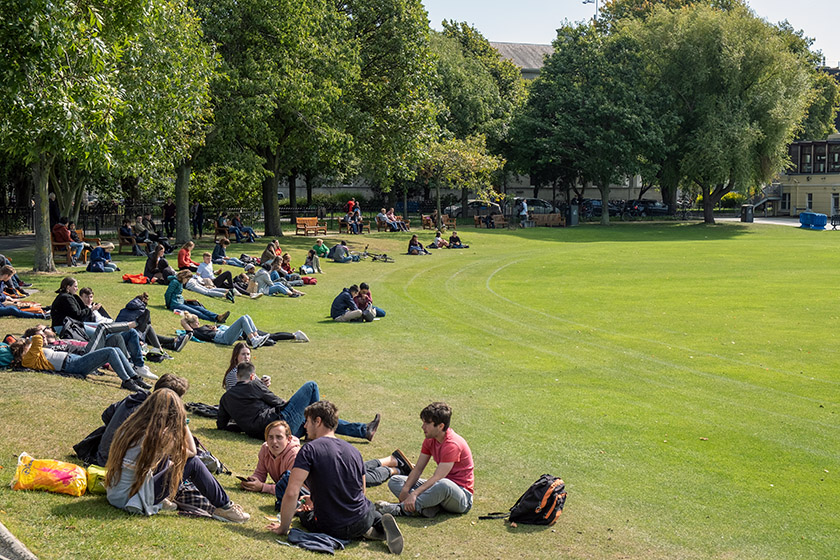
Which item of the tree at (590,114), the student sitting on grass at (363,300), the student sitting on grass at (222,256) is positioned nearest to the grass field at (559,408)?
the student sitting on grass at (363,300)

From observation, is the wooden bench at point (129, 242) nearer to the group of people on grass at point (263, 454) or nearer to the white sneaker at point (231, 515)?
the group of people on grass at point (263, 454)

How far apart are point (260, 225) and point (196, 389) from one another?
37968 mm

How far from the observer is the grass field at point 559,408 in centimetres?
809

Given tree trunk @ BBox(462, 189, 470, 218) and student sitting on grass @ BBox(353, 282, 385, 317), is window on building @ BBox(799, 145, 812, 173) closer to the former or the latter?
tree trunk @ BBox(462, 189, 470, 218)

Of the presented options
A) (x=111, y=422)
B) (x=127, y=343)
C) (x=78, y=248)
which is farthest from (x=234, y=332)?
(x=78, y=248)

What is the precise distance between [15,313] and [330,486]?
11.8 meters

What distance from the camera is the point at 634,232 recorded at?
58500 millimetres

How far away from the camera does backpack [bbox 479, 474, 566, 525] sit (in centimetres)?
859

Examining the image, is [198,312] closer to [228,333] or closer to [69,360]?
[228,333]

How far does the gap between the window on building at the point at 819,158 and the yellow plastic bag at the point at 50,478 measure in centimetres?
8143

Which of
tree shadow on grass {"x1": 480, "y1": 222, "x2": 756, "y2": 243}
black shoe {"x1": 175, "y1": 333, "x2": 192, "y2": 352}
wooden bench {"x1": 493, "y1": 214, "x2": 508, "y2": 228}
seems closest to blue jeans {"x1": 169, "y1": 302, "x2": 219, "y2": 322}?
black shoe {"x1": 175, "y1": 333, "x2": 192, "y2": 352}

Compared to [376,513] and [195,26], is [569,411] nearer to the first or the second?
[376,513]

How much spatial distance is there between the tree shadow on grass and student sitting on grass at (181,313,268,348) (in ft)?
115

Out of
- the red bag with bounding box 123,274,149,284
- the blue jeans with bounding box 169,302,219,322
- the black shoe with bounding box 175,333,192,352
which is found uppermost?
the red bag with bounding box 123,274,149,284
